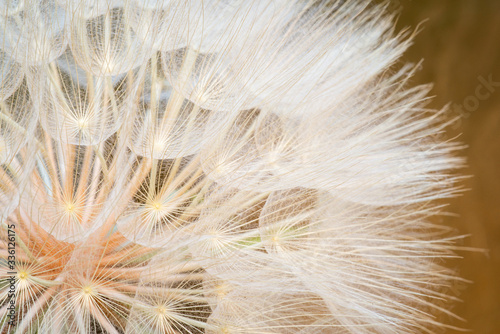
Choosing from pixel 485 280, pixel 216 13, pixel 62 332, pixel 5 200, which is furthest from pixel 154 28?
pixel 485 280

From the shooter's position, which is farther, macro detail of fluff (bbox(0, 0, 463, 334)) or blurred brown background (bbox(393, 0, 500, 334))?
blurred brown background (bbox(393, 0, 500, 334))

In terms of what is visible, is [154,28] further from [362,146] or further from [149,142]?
[362,146]

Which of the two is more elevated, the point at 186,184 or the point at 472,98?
the point at 472,98

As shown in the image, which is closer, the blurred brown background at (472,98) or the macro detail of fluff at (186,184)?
the macro detail of fluff at (186,184)
